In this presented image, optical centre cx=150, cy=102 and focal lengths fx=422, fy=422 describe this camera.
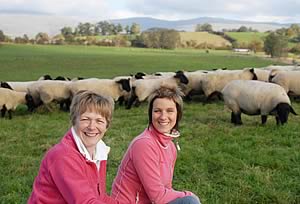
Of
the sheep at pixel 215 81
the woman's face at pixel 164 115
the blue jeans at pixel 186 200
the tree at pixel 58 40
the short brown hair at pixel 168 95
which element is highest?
the short brown hair at pixel 168 95

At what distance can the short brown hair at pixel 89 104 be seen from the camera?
9.76 feet

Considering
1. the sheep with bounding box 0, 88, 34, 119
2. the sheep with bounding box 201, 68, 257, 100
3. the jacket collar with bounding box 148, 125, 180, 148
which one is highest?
the jacket collar with bounding box 148, 125, 180, 148

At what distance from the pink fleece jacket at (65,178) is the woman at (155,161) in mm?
635

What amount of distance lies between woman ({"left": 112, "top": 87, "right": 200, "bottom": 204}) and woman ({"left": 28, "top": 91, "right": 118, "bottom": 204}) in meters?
0.41

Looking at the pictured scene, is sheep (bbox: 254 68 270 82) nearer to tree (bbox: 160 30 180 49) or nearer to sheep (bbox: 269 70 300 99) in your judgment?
sheep (bbox: 269 70 300 99)

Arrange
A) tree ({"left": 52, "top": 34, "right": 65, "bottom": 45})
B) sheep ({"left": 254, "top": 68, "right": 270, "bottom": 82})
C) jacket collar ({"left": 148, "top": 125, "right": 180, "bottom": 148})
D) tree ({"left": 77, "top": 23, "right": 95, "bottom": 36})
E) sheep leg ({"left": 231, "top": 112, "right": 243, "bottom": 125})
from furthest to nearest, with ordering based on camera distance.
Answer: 1. tree ({"left": 77, "top": 23, "right": 95, "bottom": 36})
2. tree ({"left": 52, "top": 34, "right": 65, "bottom": 45})
3. sheep ({"left": 254, "top": 68, "right": 270, "bottom": 82})
4. sheep leg ({"left": 231, "top": 112, "right": 243, "bottom": 125})
5. jacket collar ({"left": 148, "top": 125, "right": 180, "bottom": 148})

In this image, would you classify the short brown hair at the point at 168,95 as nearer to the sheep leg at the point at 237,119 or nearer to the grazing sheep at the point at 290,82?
the sheep leg at the point at 237,119

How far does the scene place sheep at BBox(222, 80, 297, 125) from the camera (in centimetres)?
1049

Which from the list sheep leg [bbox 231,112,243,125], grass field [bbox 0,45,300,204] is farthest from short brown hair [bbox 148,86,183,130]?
sheep leg [bbox 231,112,243,125]

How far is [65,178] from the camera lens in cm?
272

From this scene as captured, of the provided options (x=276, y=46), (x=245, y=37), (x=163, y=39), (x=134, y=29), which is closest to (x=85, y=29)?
(x=134, y=29)

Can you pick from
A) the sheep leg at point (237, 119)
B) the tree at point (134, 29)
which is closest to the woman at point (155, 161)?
the sheep leg at point (237, 119)

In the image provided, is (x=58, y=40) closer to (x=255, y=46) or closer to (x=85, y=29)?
(x=85, y=29)

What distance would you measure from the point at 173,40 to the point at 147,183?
98924 mm
